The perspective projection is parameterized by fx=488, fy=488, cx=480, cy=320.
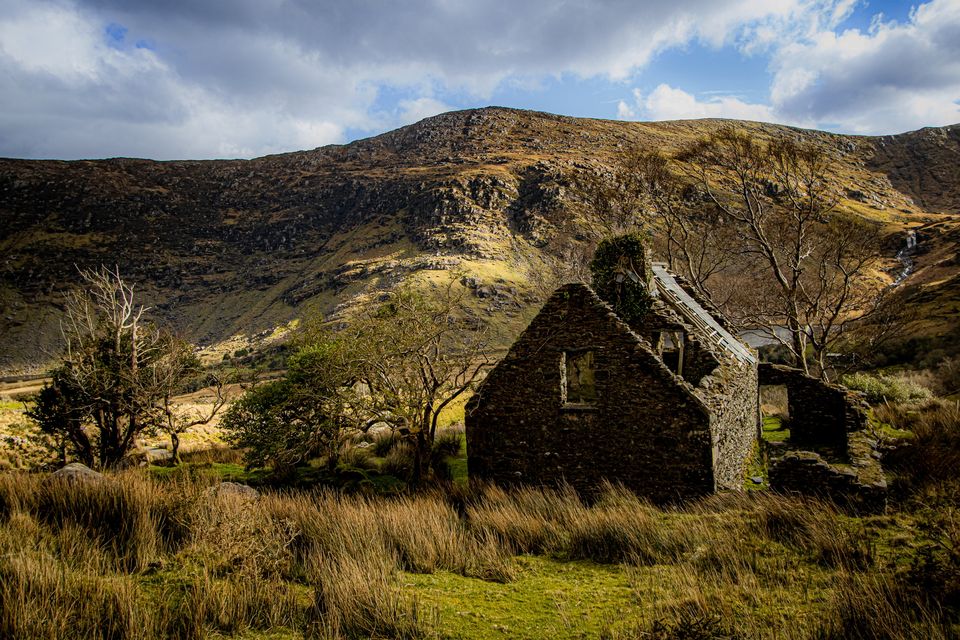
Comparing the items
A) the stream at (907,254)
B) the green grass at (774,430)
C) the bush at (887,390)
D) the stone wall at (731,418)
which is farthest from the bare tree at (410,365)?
the stream at (907,254)

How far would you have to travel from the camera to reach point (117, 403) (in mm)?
15383

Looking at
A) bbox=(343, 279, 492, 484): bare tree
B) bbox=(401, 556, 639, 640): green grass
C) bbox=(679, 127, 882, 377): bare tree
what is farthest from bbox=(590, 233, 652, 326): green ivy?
bbox=(679, 127, 882, 377): bare tree

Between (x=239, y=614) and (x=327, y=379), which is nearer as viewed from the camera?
(x=239, y=614)

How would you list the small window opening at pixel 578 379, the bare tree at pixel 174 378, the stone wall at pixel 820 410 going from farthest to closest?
the bare tree at pixel 174 378, the stone wall at pixel 820 410, the small window opening at pixel 578 379

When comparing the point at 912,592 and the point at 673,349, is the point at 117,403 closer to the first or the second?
the point at 673,349

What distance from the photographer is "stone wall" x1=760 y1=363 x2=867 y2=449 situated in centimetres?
1487

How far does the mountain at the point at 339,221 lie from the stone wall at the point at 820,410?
64.8 m

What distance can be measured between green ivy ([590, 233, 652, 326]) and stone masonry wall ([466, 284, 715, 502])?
294 centimetres

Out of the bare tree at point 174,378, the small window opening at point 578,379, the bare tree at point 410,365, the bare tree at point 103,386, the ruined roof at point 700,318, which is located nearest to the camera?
the small window opening at point 578,379

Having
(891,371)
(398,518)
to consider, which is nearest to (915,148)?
(891,371)

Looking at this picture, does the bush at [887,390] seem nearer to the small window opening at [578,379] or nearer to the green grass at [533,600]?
the small window opening at [578,379]

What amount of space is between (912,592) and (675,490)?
6158 mm

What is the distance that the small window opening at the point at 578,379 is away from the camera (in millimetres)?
11960

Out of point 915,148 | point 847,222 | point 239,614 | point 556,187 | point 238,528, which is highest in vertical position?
point 915,148
